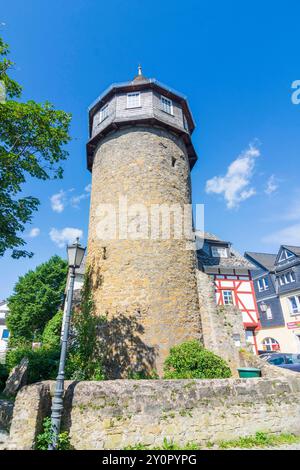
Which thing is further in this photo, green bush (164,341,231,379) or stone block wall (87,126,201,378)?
stone block wall (87,126,201,378)

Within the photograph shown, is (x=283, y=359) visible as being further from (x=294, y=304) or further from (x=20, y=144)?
(x=20, y=144)

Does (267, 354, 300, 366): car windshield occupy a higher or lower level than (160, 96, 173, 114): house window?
lower

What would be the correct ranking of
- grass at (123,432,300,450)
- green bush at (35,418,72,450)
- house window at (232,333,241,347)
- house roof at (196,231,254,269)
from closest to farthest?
green bush at (35,418,72,450) < grass at (123,432,300,450) < house window at (232,333,241,347) < house roof at (196,231,254,269)

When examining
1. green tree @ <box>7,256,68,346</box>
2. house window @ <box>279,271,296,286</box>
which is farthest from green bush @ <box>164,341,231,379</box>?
green tree @ <box>7,256,68,346</box>

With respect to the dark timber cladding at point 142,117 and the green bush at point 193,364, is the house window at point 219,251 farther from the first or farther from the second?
the green bush at point 193,364

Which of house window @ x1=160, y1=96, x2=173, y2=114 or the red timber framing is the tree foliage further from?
house window @ x1=160, y1=96, x2=173, y2=114

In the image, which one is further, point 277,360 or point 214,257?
point 214,257

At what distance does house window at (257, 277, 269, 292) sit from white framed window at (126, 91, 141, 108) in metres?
23.6

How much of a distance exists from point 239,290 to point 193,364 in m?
9.93

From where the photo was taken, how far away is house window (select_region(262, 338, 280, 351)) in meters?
25.4

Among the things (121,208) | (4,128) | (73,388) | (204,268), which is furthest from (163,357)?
(4,128)

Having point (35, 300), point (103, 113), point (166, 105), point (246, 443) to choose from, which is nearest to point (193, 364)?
point (246, 443)

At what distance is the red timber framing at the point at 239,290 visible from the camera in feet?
55.4

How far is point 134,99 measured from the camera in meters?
13.4
